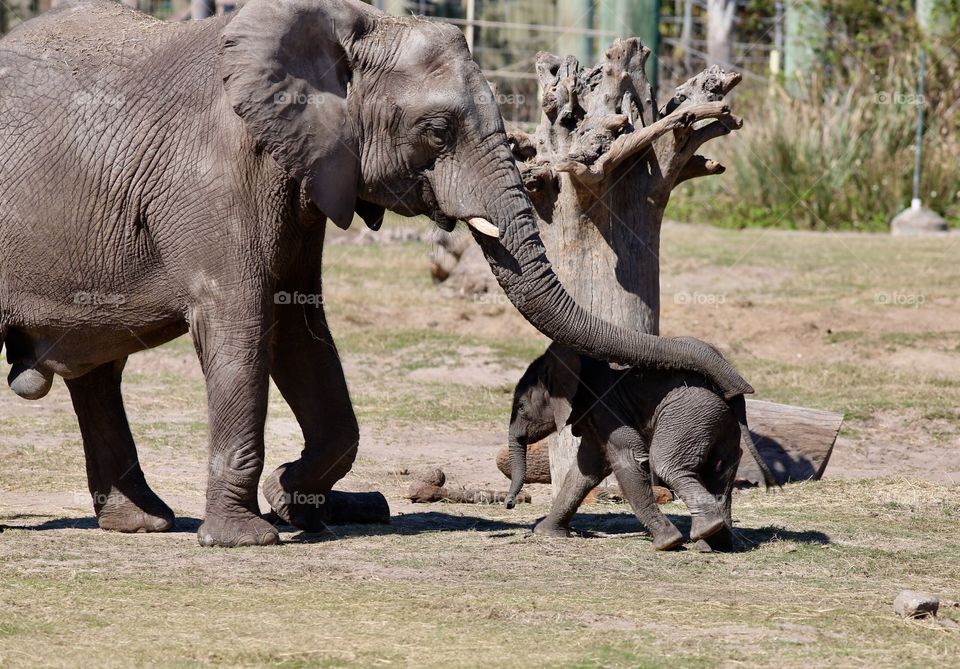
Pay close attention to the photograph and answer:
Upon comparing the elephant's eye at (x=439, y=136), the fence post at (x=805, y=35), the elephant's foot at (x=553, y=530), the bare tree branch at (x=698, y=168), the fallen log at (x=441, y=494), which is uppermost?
the fence post at (x=805, y=35)

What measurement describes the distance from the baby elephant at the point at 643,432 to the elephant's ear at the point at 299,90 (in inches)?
59.5

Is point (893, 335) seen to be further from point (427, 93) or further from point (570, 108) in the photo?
point (427, 93)

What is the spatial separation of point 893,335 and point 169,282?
29.5ft

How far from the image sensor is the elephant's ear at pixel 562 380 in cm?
825

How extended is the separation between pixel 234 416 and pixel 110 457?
1.27 meters

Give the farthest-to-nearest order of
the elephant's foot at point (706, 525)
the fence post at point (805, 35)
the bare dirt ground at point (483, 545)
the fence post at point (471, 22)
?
the fence post at point (805, 35) < the fence post at point (471, 22) < the elephant's foot at point (706, 525) < the bare dirt ground at point (483, 545)

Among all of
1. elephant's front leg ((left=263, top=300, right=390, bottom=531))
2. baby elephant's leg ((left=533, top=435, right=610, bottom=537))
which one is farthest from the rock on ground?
elephant's front leg ((left=263, top=300, right=390, bottom=531))

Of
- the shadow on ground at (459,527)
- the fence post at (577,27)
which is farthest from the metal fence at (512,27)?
the shadow on ground at (459,527)

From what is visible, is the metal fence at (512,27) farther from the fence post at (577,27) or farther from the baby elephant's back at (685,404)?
the baby elephant's back at (685,404)

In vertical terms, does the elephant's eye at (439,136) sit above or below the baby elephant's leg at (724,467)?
above

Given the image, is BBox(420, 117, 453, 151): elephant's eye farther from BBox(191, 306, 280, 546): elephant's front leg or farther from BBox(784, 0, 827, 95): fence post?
BBox(784, 0, 827, 95): fence post

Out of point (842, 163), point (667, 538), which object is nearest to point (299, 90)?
point (667, 538)

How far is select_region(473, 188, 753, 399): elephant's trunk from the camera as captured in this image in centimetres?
770

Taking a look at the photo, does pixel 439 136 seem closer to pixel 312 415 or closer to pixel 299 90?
pixel 299 90
